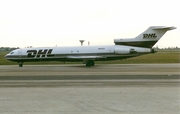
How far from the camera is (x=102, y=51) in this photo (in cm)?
A: 3581

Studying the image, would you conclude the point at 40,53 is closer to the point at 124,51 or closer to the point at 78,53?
the point at 78,53

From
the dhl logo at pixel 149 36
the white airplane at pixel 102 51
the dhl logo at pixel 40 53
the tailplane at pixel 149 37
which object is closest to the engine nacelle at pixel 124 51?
the white airplane at pixel 102 51

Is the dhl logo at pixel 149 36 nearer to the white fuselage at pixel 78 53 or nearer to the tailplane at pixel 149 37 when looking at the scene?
the tailplane at pixel 149 37

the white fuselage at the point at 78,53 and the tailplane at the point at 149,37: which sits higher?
the tailplane at the point at 149,37

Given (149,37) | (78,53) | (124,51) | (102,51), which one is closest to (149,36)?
(149,37)

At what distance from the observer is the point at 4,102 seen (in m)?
10.6

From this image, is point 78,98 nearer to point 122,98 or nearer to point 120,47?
point 122,98

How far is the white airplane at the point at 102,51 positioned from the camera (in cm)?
3472

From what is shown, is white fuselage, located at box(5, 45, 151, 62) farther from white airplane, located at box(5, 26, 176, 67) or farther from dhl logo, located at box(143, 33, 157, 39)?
dhl logo, located at box(143, 33, 157, 39)

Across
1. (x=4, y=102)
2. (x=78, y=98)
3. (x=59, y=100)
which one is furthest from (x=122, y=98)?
(x=4, y=102)

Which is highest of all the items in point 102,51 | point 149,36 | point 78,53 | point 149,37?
point 149,36

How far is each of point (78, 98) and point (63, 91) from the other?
217 centimetres

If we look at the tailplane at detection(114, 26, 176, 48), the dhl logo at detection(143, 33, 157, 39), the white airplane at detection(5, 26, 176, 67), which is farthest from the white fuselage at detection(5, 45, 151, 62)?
the dhl logo at detection(143, 33, 157, 39)

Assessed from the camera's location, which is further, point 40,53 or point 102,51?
point 40,53
